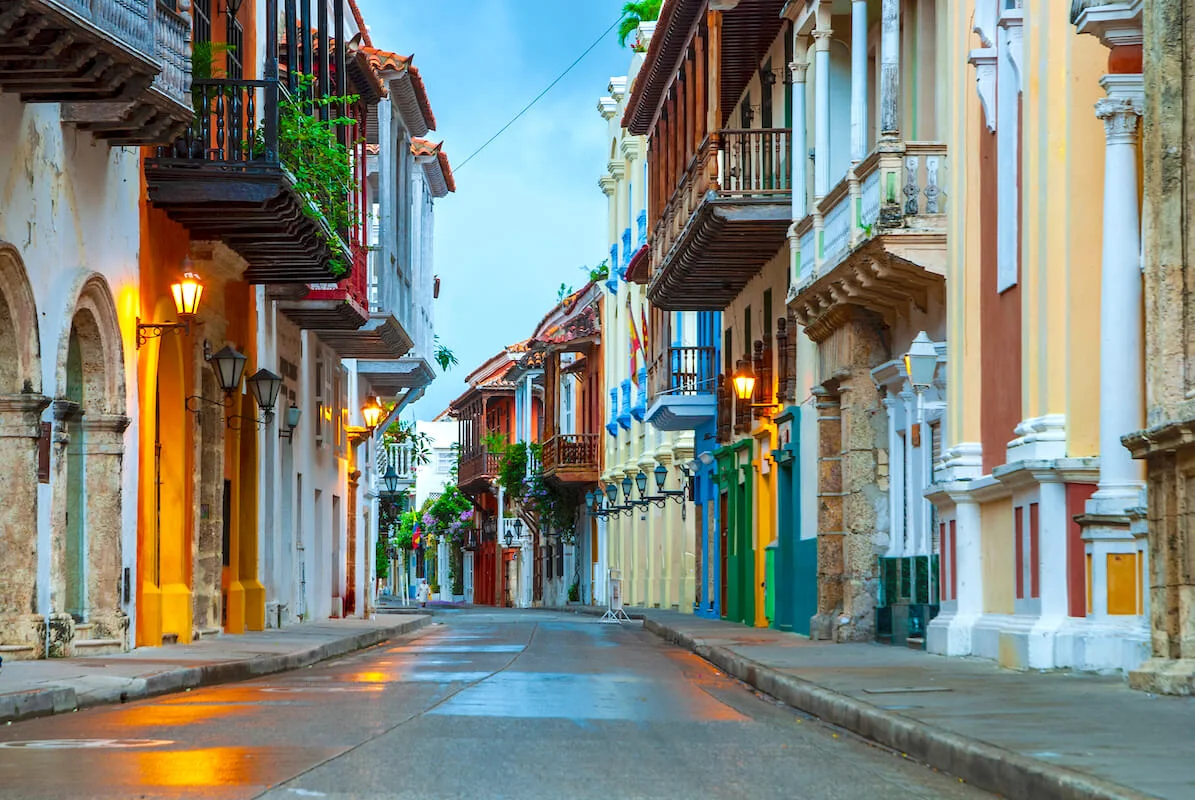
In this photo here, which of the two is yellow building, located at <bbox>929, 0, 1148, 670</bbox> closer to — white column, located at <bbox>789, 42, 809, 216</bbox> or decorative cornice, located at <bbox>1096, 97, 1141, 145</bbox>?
decorative cornice, located at <bbox>1096, 97, 1141, 145</bbox>

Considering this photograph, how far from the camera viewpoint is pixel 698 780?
9.12 meters

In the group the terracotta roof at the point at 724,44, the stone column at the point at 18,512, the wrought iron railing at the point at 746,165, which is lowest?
the stone column at the point at 18,512

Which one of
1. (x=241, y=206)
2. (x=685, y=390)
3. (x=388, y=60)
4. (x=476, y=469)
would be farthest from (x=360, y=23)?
(x=476, y=469)

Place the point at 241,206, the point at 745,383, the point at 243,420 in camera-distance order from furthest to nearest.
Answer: the point at 745,383
the point at 243,420
the point at 241,206

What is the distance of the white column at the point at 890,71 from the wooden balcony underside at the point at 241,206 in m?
6.19

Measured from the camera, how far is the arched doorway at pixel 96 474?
19.6 m

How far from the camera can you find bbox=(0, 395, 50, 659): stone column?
17.1 m

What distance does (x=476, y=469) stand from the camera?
272 feet

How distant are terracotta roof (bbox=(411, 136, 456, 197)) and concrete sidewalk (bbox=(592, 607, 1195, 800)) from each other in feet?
80.3

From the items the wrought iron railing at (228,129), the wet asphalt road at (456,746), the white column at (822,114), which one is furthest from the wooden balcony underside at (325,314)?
the wet asphalt road at (456,746)

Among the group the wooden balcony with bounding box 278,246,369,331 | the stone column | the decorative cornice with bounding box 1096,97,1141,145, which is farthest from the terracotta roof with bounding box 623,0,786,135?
the decorative cornice with bounding box 1096,97,1141,145

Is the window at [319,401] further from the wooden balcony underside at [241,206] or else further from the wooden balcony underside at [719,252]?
the wooden balcony underside at [241,206]

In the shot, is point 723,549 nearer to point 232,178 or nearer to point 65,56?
point 232,178

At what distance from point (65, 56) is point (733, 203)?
12.9 metres
